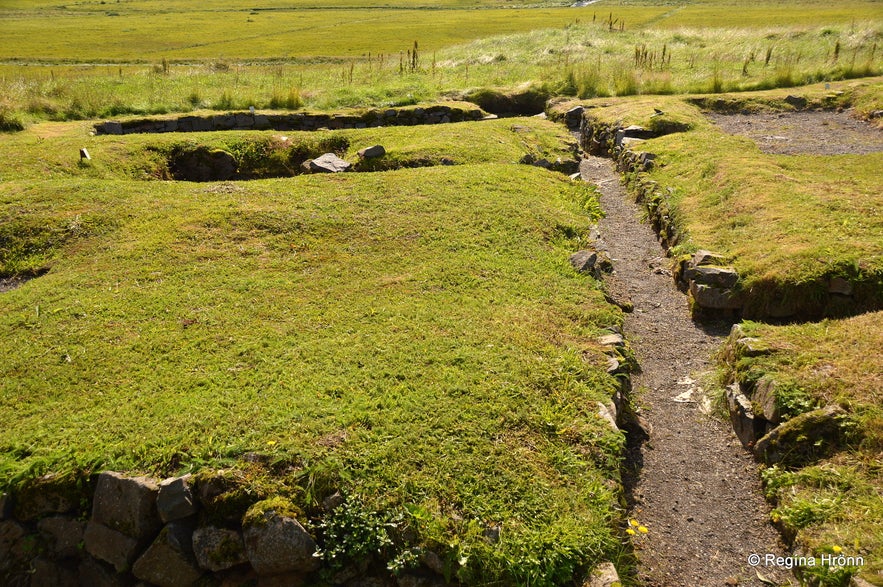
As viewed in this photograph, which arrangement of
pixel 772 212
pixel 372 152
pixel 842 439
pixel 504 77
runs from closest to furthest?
pixel 842 439
pixel 772 212
pixel 372 152
pixel 504 77

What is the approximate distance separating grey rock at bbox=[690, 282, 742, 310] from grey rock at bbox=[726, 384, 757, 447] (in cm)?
245

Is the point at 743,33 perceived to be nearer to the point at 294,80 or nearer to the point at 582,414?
the point at 294,80

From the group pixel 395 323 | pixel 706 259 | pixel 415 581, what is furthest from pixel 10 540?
pixel 706 259

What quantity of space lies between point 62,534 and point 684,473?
7.02 metres

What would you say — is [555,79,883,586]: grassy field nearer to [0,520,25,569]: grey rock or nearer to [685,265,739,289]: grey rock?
[685,265,739,289]: grey rock

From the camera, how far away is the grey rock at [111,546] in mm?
6262

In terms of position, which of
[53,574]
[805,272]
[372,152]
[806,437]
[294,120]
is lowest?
[53,574]

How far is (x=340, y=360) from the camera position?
27.6ft

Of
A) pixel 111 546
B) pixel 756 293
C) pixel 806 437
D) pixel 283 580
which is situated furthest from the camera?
pixel 756 293

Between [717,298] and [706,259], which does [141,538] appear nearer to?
[717,298]

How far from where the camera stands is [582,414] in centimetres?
769

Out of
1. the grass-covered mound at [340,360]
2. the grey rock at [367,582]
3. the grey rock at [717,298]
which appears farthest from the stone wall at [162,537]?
the grey rock at [717,298]

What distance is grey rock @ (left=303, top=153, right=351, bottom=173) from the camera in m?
17.1

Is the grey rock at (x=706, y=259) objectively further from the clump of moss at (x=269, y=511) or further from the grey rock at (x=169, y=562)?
the grey rock at (x=169, y=562)
